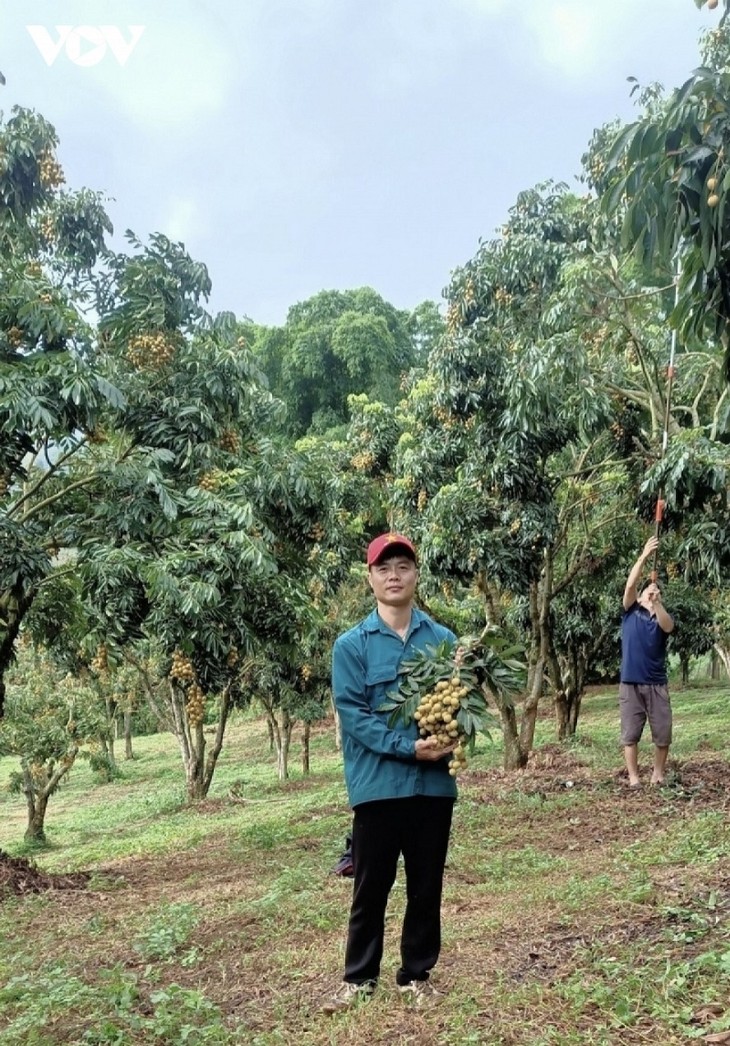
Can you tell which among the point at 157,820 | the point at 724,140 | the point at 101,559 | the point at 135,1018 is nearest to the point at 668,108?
the point at 724,140

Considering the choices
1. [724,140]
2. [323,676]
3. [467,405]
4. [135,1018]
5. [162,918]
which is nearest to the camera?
[724,140]

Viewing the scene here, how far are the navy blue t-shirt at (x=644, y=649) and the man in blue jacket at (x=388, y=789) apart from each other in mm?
3969

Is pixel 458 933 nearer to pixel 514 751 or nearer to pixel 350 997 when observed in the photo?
pixel 350 997

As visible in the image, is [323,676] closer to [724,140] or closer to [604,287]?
[604,287]

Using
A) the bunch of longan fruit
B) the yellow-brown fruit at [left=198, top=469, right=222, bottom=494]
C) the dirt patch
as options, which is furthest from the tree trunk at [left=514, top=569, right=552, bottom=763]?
the bunch of longan fruit

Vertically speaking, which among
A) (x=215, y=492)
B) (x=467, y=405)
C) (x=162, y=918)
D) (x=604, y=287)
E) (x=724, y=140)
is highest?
(x=604, y=287)

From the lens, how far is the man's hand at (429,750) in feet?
9.75

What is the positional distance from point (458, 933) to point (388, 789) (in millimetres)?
1546

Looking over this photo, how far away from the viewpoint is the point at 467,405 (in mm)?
9344

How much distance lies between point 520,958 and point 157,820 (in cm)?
1193

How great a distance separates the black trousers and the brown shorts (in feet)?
13.3

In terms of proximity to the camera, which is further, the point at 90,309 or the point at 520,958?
the point at 90,309

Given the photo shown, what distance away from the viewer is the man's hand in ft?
9.75

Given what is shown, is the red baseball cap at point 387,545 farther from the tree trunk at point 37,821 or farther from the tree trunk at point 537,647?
the tree trunk at point 37,821
